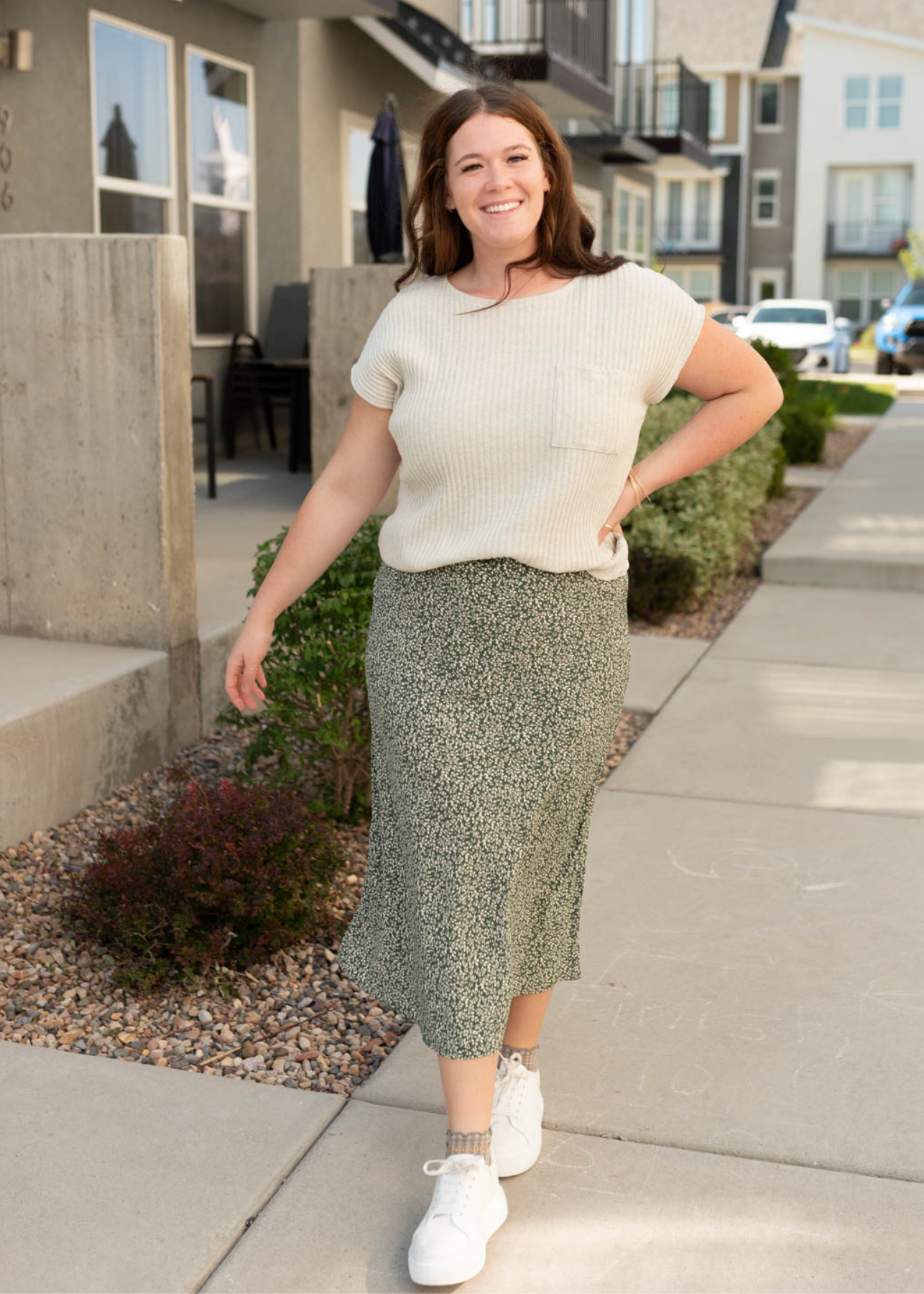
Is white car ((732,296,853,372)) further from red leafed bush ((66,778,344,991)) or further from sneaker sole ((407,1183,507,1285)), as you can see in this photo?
sneaker sole ((407,1183,507,1285))

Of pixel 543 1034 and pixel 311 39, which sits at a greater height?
pixel 311 39

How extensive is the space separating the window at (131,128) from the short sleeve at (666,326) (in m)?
7.46

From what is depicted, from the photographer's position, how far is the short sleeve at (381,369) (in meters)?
2.35

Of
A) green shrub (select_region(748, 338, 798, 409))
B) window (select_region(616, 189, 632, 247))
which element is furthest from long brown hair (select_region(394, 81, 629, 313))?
window (select_region(616, 189, 632, 247))

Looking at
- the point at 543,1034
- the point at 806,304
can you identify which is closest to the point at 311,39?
the point at 543,1034

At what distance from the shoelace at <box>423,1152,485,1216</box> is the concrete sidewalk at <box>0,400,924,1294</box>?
11 centimetres

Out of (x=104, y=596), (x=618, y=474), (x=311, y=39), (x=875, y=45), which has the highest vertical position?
(x=875, y=45)

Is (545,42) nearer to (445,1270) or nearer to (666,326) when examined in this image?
(666,326)

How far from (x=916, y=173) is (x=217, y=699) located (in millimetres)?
45002

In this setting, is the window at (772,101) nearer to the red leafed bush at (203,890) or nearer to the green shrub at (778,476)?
the green shrub at (778,476)

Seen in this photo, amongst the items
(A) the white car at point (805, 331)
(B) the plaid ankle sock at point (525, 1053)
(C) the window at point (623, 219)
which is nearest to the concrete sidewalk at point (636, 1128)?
(B) the plaid ankle sock at point (525, 1053)

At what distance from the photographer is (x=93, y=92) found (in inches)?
360

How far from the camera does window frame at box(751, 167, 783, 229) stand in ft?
155

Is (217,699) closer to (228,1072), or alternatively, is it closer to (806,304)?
(228,1072)
